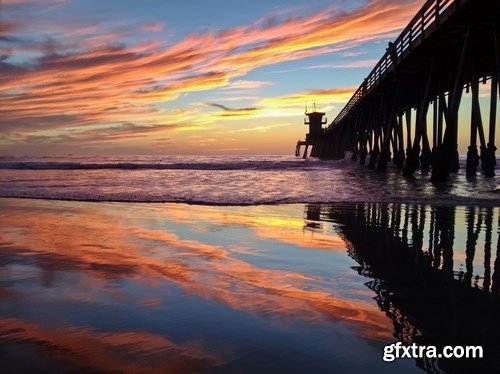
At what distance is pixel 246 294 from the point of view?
336 cm

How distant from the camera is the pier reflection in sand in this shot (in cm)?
235

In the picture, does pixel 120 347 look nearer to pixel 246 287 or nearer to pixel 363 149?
pixel 246 287

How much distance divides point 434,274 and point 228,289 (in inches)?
75.8

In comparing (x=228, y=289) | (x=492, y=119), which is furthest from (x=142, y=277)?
(x=492, y=119)

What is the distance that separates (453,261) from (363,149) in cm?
2675

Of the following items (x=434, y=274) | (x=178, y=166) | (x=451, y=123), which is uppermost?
(x=451, y=123)

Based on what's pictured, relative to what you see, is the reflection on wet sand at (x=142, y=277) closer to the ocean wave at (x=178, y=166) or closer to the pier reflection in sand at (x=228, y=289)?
the pier reflection in sand at (x=228, y=289)

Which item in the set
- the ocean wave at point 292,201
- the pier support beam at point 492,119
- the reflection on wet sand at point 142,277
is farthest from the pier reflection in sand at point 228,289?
the pier support beam at point 492,119

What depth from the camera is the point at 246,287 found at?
3.55 metres

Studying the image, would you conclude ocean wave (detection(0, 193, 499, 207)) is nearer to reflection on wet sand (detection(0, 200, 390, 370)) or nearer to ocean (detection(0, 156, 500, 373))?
ocean (detection(0, 156, 500, 373))

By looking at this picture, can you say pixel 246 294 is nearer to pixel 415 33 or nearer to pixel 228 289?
pixel 228 289

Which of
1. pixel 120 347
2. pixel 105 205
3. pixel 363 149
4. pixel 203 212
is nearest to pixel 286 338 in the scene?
pixel 120 347

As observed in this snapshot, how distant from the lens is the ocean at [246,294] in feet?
7.53

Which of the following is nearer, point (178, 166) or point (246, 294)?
point (246, 294)
